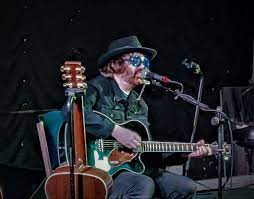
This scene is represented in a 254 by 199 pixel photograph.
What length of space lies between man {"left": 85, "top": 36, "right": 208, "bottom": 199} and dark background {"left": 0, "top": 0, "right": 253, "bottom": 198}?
1.88ft

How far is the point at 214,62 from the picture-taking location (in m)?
6.04

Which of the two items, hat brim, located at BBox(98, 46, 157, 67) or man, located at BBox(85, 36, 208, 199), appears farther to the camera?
hat brim, located at BBox(98, 46, 157, 67)

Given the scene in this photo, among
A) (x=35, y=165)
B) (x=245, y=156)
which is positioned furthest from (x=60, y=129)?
(x=245, y=156)

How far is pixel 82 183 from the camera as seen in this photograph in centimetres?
362

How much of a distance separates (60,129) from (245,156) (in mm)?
3107

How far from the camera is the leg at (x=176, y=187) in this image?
4.07 m

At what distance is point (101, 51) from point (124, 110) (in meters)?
1.00

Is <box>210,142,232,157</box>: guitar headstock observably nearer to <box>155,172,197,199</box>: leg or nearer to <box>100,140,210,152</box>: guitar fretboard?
<box>100,140,210,152</box>: guitar fretboard

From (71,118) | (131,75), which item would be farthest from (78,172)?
(131,75)

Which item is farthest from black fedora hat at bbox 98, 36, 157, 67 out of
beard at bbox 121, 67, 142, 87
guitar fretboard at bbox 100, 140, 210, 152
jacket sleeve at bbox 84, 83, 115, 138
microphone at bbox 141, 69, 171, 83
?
guitar fretboard at bbox 100, 140, 210, 152

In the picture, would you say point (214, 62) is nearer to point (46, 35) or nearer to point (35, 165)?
point (46, 35)

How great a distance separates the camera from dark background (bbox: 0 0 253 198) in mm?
4551

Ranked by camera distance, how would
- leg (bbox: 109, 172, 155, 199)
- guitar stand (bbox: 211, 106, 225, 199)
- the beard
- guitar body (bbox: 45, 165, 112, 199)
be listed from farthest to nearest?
the beard < guitar stand (bbox: 211, 106, 225, 199) < leg (bbox: 109, 172, 155, 199) < guitar body (bbox: 45, 165, 112, 199)

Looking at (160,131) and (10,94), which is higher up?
(10,94)
